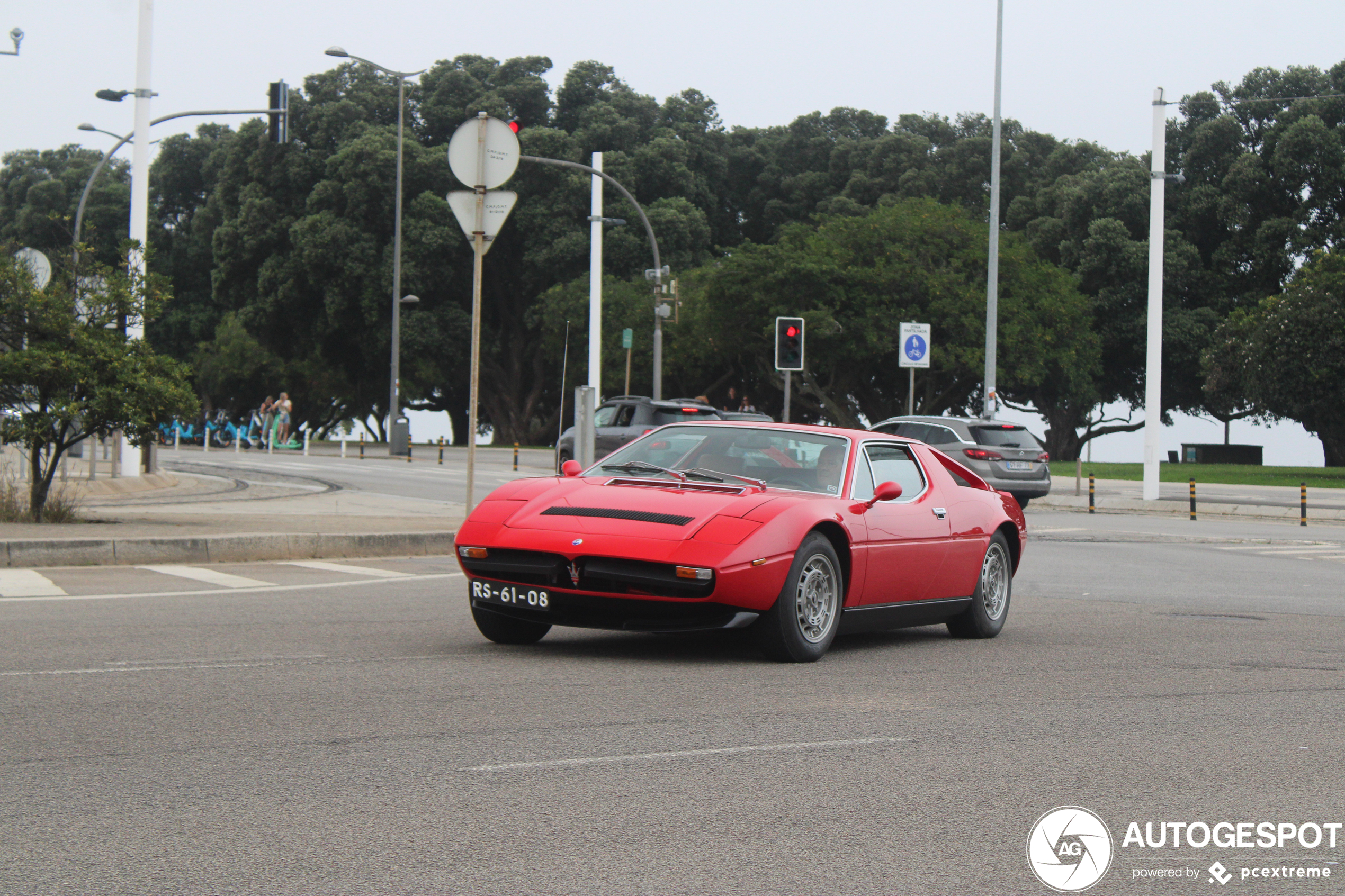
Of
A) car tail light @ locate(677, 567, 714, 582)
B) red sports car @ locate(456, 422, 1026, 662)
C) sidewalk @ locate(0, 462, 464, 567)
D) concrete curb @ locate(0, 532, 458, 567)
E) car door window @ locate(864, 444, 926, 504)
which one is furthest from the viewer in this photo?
sidewalk @ locate(0, 462, 464, 567)

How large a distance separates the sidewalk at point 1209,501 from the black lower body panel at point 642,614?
21157 mm

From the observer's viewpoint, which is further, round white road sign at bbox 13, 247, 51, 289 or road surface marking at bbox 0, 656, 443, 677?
round white road sign at bbox 13, 247, 51, 289

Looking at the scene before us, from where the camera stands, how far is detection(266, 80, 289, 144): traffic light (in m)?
26.3

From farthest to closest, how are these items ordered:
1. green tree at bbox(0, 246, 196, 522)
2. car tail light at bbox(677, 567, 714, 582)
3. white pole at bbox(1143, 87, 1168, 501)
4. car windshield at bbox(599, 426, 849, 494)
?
white pole at bbox(1143, 87, 1168, 501), green tree at bbox(0, 246, 196, 522), car windshield at bbox(599, 426, 849, 494), car tail light at bbox(677, 567, 714, 582)

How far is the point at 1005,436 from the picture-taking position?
1066 inches

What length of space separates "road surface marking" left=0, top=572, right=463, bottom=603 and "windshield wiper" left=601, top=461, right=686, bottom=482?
393cm

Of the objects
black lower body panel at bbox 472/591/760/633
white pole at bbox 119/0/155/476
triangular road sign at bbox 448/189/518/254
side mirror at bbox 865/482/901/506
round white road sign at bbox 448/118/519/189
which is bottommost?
black lower body panel at bbox 472/591/760/633

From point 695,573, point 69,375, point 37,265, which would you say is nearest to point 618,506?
point 695,573

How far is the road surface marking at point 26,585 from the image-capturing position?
1116 cm

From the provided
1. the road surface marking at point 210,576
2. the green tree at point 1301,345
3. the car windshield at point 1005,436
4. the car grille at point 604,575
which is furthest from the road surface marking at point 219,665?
the green tree at point 1301,345

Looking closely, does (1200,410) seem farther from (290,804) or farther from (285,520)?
(290,804)

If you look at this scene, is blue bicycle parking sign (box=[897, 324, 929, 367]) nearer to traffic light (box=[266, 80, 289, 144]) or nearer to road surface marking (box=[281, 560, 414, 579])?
traffic light (box=[266, 80, 289, 144])

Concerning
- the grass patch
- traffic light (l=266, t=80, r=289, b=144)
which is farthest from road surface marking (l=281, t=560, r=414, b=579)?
the grass patch

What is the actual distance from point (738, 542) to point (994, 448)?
1952cm
